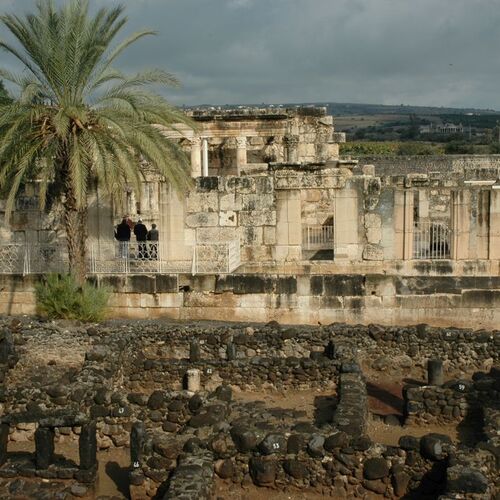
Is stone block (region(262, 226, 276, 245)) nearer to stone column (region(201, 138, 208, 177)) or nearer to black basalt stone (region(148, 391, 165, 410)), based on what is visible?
stone column (region(201, 138, 208, 177))

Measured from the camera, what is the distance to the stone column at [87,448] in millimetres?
9641

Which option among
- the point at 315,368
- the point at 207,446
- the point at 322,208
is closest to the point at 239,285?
the point at 315,368

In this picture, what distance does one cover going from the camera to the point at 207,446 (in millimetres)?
9203

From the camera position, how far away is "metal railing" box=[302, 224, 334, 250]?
2294 centimetres

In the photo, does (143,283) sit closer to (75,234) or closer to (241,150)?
(75,234)

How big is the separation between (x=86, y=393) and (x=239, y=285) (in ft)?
22.0

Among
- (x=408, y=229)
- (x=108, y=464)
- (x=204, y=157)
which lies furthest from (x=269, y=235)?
(x=108, y=464)

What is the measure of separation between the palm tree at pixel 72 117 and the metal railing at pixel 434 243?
6.51 metres

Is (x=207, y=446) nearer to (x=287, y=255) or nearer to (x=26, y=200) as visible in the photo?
(x=287, y=255)

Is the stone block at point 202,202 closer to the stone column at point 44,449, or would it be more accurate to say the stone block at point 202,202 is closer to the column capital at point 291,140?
the column capital at point 291,140

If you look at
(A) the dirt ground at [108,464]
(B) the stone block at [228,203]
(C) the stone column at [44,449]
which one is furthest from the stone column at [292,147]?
(C) the stone column at [44,449]

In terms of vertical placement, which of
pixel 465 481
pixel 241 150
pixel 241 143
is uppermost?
pixel 241 143

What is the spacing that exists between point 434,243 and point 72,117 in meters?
9.01

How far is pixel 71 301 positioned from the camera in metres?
16.3
